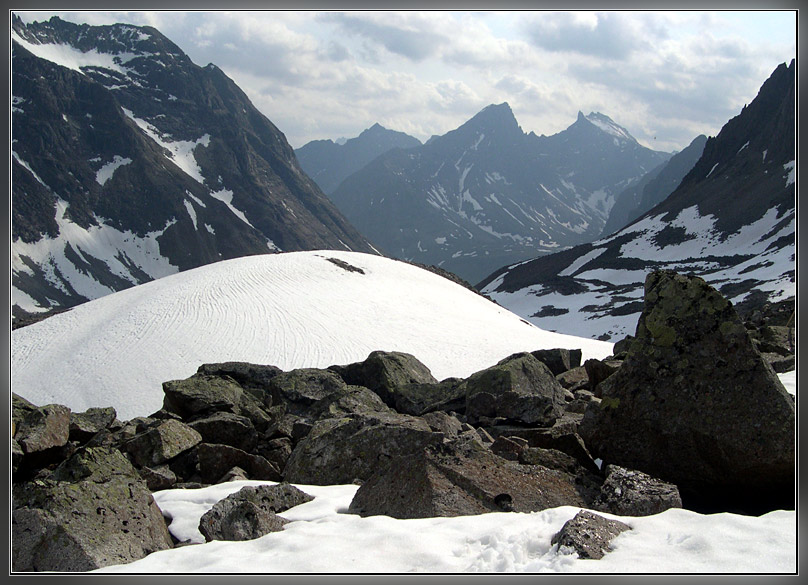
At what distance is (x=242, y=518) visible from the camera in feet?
23.0

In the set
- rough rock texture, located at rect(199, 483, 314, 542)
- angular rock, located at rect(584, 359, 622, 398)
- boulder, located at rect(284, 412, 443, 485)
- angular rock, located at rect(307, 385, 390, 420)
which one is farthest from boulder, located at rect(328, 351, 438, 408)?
rough rock texture, located at rect(199, 483, 314, 542)

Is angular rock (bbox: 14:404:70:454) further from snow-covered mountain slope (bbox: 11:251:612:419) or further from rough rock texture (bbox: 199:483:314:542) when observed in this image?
snow-covered mountain slope (bbox: 11:251:612:419)

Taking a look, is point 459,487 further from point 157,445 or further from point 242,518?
point 157,445

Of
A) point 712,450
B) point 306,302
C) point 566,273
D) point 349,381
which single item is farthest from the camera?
point 566,273

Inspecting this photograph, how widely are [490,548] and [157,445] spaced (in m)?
6.57

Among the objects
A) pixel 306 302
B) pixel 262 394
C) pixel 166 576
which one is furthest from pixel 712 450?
pixel 306 302

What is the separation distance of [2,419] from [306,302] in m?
28.0

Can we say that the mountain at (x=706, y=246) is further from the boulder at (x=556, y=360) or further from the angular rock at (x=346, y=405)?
the angular rock at (x=346, y=405)

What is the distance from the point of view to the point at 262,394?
52.4 feet

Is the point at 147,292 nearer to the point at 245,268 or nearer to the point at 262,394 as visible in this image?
the point at 245,268

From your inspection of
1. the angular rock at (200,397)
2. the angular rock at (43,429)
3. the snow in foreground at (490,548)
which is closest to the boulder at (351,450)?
the snow in foreground at (490,548)

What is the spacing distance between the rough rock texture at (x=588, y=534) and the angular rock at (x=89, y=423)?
9.35 m

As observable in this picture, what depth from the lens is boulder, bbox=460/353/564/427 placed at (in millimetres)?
12125

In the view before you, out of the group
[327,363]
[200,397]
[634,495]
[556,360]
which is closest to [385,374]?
[200,397]
